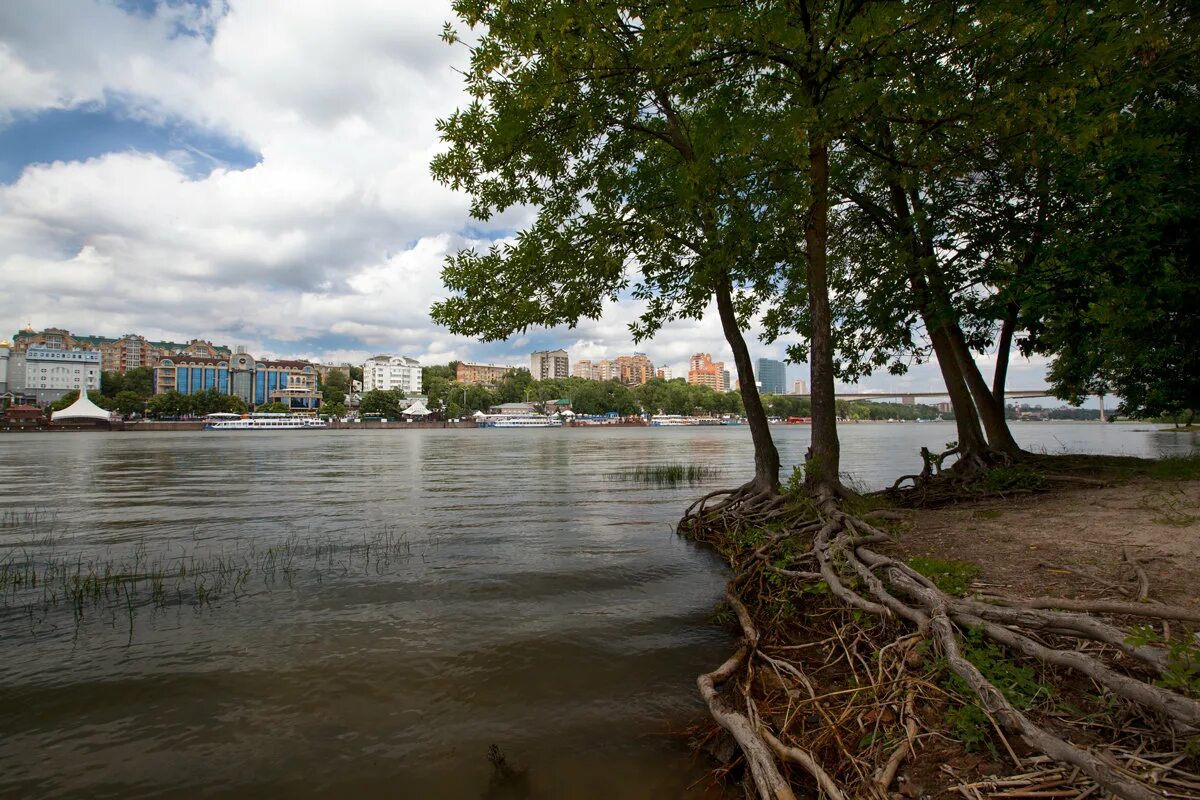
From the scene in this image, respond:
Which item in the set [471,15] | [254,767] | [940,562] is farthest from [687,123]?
[254,767]

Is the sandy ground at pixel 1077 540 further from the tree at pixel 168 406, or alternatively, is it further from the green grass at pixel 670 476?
the tree at pixel 168 406

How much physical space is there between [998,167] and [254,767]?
51.5 feet

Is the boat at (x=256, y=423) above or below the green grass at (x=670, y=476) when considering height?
below

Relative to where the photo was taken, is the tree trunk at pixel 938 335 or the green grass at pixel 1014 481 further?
the tree trunk at pixel 938 335

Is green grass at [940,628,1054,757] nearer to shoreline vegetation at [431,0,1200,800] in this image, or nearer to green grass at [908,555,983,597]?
shoreline vegetation at [431,0,1200,800]

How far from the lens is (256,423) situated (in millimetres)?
121625

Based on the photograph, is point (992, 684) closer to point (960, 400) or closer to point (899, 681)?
point (899, 681)

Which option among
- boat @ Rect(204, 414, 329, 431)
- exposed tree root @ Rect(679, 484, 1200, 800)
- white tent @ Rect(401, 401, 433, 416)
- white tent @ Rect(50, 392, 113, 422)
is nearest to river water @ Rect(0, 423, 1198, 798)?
exposed tree root @ Rect(679, 484, 1200, 800)

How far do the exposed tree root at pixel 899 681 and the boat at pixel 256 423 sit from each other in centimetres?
13400

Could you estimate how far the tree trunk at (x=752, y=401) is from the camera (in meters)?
12.3

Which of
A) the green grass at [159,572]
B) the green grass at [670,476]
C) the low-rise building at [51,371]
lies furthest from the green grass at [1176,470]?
the low-rise building at [51,371]

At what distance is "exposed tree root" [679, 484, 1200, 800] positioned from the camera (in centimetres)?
294

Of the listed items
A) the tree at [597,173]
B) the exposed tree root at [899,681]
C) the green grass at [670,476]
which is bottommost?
the green grass at [670,476]

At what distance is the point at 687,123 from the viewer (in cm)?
1131
